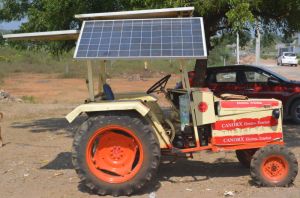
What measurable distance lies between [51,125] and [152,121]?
729cm

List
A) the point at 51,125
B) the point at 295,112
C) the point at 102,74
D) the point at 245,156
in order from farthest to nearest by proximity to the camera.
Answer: the point at 295,112
the point at 51,125
the point at 245,156
the point at 102,74

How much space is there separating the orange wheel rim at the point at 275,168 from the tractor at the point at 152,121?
1 cm

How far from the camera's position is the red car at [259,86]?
14.4 metres

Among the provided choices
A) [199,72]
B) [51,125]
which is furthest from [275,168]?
[51,125]

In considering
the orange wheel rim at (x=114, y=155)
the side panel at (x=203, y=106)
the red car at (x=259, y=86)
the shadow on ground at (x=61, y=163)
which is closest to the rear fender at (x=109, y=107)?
the orange wheel rim at (x=114, y=155)

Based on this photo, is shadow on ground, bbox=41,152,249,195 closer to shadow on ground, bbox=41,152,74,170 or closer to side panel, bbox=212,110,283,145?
shadow on ground, bbox=41,152,74,170

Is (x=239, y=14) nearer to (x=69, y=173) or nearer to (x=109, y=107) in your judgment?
(x=109, y=107)

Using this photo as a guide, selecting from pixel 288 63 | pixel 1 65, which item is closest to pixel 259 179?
pixel 1 65

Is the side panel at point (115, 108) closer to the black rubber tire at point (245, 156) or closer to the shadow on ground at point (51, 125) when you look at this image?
the black rubber tire at point (245, 156)

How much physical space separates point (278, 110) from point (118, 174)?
7.86 ft

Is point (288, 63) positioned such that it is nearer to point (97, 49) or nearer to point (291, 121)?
point (291, 121)

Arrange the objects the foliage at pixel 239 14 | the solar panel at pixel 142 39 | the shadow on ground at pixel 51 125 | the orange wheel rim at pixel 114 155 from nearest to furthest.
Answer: the solar panel at pixel 142 39 < the orange wheel rim at pixel 114 155 < the foliage at pixel 239 14 < the shadow on ground at pixel 51 125

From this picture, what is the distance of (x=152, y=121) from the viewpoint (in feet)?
23.9

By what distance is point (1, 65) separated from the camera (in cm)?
5156
